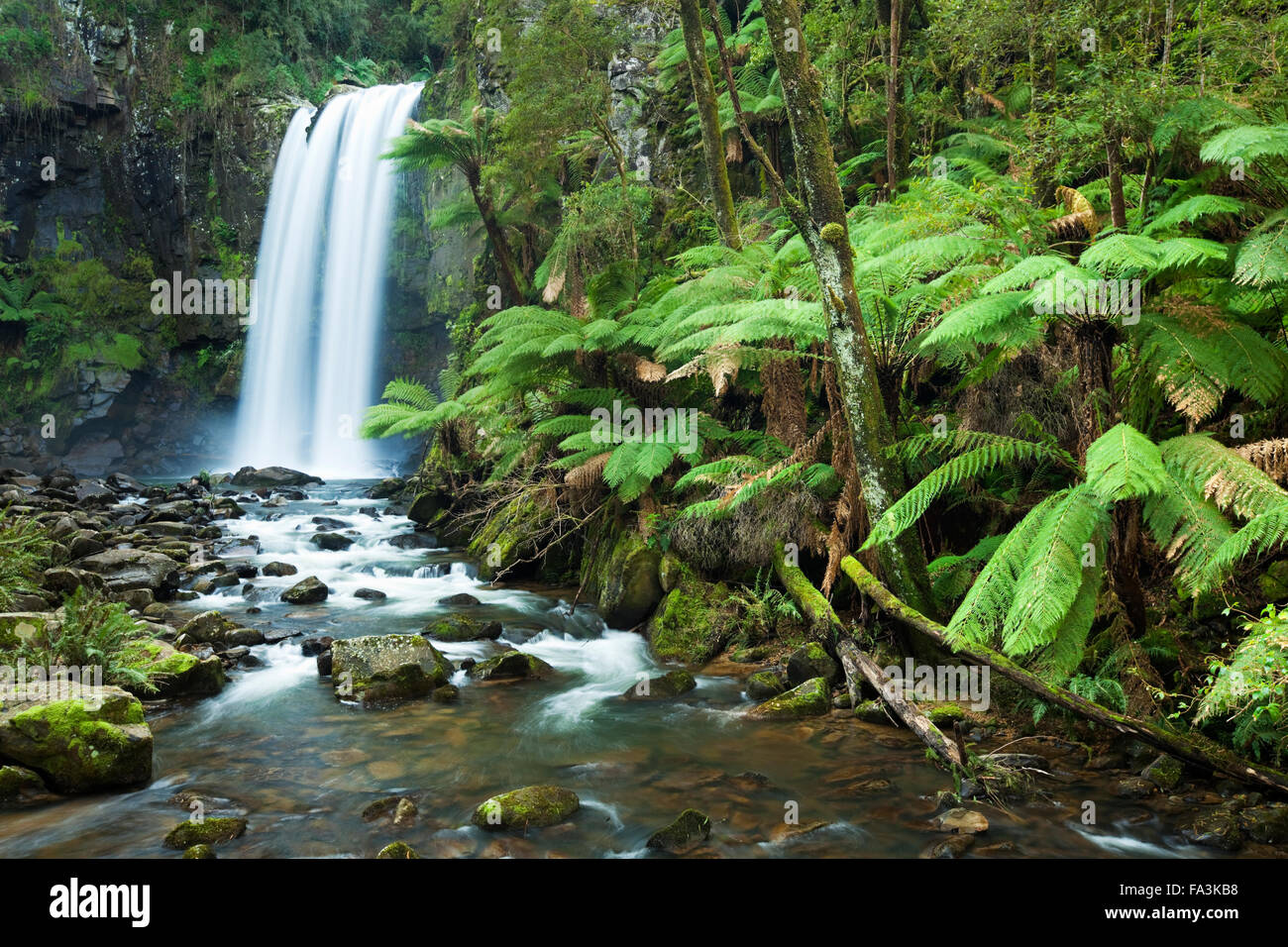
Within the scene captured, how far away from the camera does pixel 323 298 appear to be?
21312 millimetres

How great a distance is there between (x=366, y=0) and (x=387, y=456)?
1823 centimetres

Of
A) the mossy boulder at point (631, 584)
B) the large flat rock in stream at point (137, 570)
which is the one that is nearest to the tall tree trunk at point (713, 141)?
the mossy boulder at point (631, 584)

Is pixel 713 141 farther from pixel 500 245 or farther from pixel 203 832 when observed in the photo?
pixel 203 832

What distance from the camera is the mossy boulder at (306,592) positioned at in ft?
28.7

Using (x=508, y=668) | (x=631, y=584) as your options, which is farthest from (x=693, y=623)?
(x=508, y=668)

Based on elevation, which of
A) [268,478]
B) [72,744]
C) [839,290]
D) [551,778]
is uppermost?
[839,290]

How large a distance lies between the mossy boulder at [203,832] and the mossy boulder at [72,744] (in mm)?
792

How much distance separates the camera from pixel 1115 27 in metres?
6.17

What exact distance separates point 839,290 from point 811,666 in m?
2.57

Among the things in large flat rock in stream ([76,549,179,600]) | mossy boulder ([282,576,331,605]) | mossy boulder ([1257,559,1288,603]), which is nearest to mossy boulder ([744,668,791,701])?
mossy boulder ([1257,559,1288,603])

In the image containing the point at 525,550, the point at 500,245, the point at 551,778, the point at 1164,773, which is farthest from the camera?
the point at 500,245

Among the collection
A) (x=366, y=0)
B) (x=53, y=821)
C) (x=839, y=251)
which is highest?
(x=366, y=0)

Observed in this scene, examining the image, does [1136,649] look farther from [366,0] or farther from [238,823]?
[366,0]

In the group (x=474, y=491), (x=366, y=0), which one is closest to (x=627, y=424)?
(x=474, y=491)
